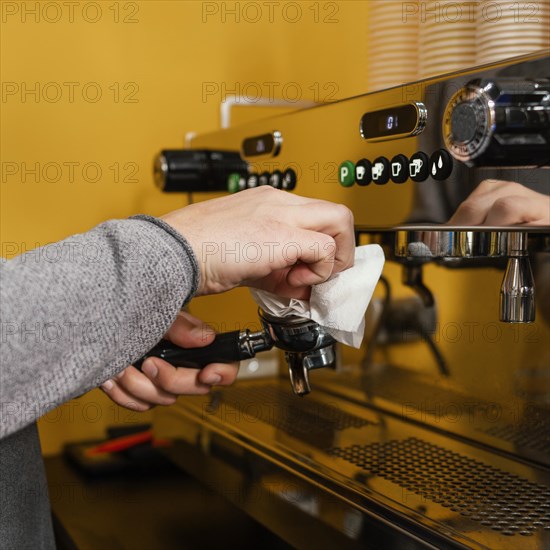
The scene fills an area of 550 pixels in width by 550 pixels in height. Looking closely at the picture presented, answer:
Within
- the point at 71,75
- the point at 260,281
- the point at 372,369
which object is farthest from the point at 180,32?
the point at 260,281

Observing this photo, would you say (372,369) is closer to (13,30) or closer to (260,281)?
(260,281)

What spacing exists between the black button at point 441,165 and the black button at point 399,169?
32 mm

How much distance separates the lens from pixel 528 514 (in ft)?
2.04

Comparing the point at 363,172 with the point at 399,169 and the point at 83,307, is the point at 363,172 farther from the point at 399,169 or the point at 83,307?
the point at 83,307

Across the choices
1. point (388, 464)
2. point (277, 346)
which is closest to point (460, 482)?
point (388, 464)

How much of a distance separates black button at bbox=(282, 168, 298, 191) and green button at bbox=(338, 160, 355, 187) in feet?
0.31

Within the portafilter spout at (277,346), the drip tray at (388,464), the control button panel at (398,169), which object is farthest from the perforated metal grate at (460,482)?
the control button panel at (398,169)

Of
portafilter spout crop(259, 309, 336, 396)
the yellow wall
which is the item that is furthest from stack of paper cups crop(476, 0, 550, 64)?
the yellow wall

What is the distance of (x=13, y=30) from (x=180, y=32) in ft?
0.84

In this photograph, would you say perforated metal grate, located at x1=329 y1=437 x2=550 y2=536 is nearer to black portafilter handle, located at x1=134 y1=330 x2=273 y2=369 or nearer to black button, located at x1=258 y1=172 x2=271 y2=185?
black portafilter handle, located at x1=134 y1=330 x2=273 y2=369

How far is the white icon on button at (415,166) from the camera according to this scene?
608 millimetres

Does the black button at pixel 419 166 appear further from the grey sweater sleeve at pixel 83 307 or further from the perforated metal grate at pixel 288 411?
the perforated metal grate at pixel 288 411

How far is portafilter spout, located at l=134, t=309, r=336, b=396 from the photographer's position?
0.60 metres

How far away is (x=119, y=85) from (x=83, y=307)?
847mm
